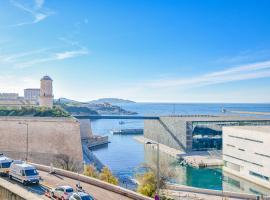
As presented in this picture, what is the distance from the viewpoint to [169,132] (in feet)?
302

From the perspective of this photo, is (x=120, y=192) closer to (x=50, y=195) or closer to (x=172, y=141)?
(x=50, y=195)

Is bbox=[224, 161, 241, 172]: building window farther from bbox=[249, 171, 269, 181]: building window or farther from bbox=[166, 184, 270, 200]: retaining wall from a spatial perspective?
bbox=[166, 184, 270, 200]: retaining wall

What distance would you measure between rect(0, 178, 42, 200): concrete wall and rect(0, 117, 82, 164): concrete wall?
158 feet

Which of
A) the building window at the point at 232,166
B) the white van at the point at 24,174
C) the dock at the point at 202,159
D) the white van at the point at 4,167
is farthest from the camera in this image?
the dock at the point at 202,159

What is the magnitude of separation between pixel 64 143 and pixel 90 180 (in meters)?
33.9

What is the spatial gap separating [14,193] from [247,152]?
52.2 metres

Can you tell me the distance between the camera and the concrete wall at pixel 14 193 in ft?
27.2

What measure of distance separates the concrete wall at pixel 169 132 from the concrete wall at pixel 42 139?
3118 centimetres

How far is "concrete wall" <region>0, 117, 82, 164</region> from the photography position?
58594mm

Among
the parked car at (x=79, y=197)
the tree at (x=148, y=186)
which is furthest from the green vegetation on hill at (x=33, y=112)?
the parked car at (x=79, y=197)

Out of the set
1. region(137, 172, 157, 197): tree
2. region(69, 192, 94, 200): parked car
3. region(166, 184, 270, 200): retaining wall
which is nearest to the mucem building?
region(166, 184, 270, 200): retaining wall

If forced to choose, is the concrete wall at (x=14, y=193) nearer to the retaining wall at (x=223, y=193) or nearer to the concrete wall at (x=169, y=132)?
the retaining wall at (x=223, y=193)

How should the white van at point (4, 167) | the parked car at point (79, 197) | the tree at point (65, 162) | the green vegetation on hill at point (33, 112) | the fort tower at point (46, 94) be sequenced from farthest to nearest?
the fort tower at point (46, 94)
the green vegetation on hill at point (33, 112)
the tree at point (65, 162)
the white van at point (4, 167)
the parked car at point (79, 197)

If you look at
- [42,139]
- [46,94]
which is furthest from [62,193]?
[46,94]
